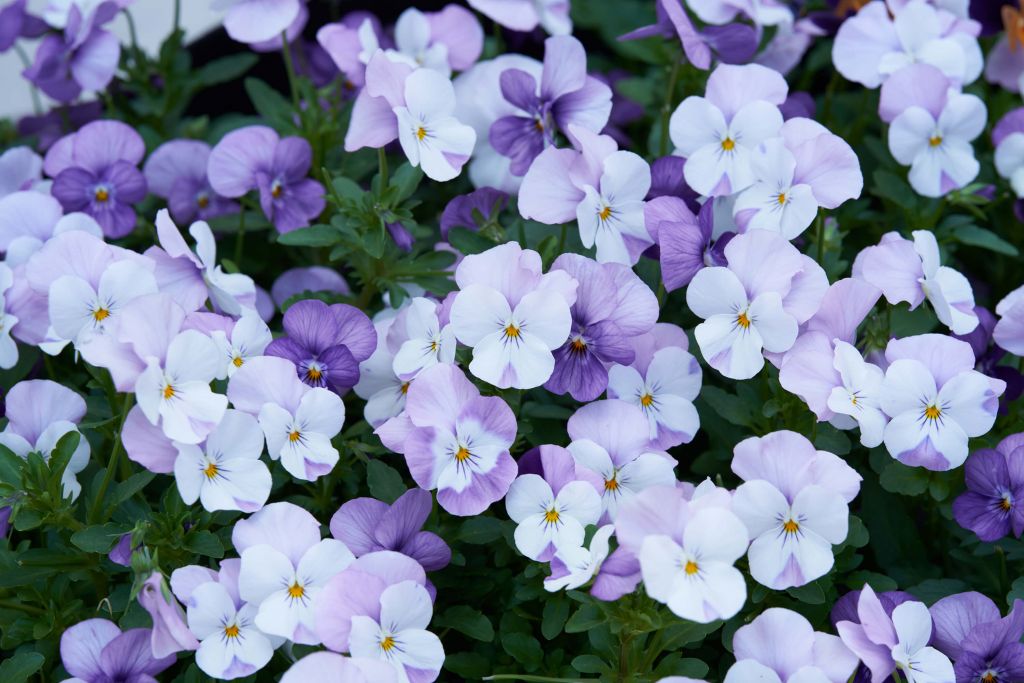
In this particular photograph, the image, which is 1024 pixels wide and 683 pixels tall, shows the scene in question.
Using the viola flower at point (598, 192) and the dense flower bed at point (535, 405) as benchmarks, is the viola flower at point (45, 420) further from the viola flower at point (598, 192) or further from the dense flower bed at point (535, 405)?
the viola flower at point (598, 192)

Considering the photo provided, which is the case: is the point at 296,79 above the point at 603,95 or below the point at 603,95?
below

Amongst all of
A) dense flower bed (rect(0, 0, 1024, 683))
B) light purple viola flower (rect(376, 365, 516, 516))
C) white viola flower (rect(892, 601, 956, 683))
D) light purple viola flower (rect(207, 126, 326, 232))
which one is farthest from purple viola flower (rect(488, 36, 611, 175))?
white viola flower (rect(892, 601, 956, 683))

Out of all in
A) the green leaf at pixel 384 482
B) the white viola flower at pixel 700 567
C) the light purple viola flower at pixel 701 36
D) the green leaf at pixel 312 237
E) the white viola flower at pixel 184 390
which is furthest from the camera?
the light purple viola flower at pixel 701 36

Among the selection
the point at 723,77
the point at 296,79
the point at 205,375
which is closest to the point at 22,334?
the point at 205,375

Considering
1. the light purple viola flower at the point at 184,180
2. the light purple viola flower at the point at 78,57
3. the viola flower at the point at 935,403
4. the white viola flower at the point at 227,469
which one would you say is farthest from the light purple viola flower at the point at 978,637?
the light purple viola flower at the point at 78,57

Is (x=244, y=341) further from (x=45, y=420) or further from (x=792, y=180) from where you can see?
(x=792, y=180)

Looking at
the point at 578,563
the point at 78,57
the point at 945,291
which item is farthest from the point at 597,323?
the point at 78,57

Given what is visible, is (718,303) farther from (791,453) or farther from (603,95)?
(603,95)
